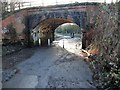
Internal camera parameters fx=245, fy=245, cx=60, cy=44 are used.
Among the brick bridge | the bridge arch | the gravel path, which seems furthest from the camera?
the bridge arch

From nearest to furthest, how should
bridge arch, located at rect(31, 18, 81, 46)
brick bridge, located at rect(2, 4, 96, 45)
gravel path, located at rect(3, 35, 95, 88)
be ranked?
gravel path, located at rect(3, 35, 95, 88) < brick bridge, located at rect(2, 4, 96, 45) < bridge arch, located at rect(31, 18, 81, 46)

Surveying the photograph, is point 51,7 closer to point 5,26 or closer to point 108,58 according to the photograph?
point 5,26

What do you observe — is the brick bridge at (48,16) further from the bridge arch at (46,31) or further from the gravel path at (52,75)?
the gravel path at (52,75)

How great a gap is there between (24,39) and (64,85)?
16.3 m

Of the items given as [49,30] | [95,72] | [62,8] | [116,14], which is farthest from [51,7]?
[95,72]

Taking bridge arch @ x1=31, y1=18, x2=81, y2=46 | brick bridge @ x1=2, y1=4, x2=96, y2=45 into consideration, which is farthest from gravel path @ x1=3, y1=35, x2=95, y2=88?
bridge arch @ x1=31, y1=18, x2=81, y2=46

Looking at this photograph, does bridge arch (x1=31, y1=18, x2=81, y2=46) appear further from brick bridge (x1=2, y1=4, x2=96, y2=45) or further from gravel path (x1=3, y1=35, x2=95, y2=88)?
gravel path (x1=3, y1=35, x2=95, y2=88)

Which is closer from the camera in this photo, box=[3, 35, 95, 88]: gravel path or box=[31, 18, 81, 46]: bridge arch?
box=[3, 35, 95, 88]: gravel path

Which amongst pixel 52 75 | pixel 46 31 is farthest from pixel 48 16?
pixel 52 75

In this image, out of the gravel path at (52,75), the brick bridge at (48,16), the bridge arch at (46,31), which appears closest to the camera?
the gravel path at (52,75)

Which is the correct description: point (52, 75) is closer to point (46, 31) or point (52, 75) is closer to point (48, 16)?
point (48, 16)

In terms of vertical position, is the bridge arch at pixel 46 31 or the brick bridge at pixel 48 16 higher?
the brick bridge at pixel 48 16

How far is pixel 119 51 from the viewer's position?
13.4 meters

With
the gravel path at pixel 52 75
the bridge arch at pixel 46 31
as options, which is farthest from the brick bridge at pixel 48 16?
the gravel path at pixel 52 75
